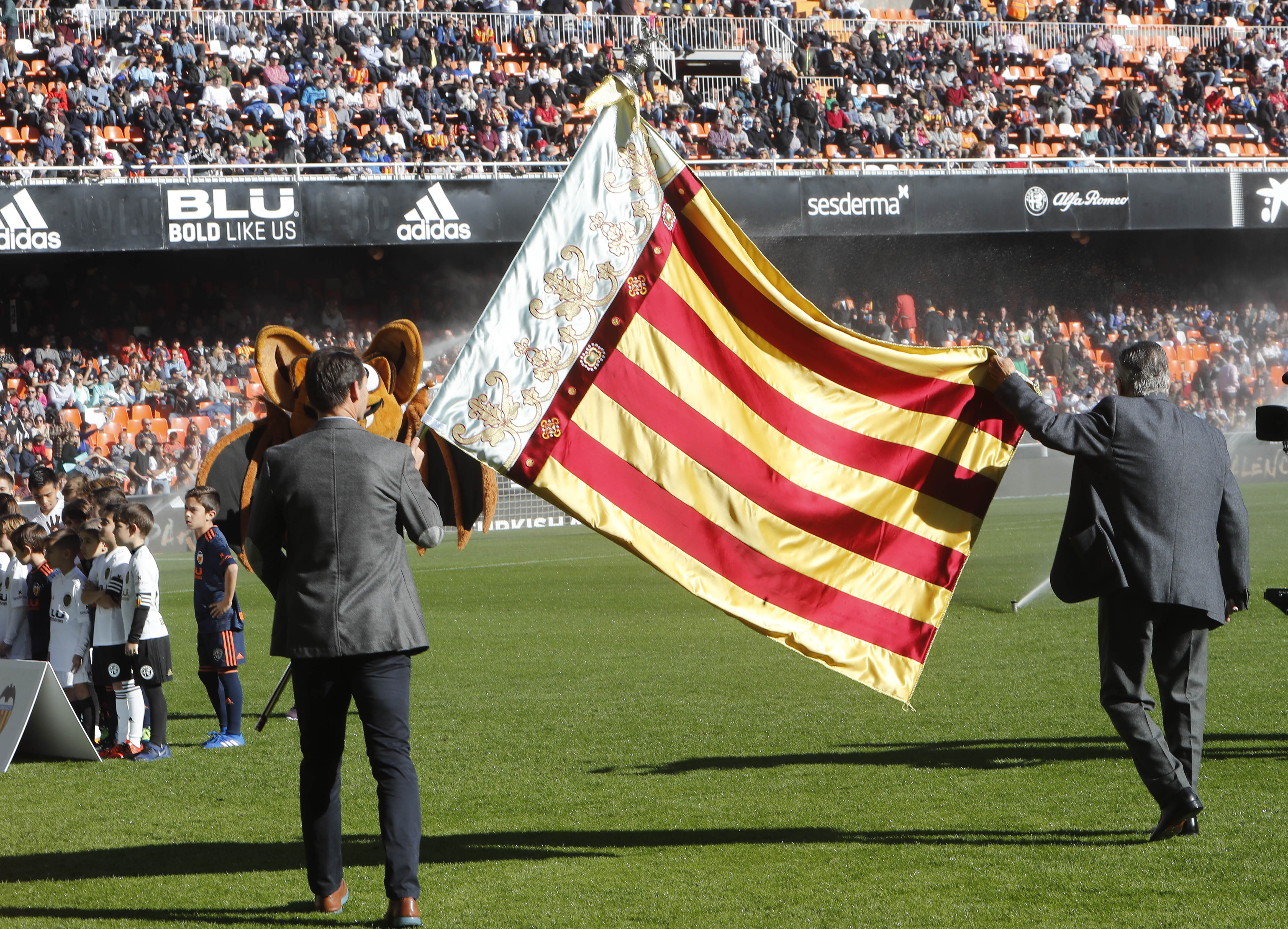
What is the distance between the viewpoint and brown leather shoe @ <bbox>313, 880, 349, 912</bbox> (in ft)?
16.0

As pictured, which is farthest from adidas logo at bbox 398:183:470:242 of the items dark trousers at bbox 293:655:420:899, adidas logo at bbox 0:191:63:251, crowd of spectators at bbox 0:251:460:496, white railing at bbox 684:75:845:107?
dark trousers at bbox 293:655:420:899

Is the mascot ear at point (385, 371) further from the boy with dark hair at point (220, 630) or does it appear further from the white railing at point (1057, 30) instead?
the white railing at point (1057, 30)

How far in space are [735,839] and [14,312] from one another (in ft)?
77.4

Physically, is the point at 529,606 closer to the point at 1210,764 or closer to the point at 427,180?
the point at 1210,764

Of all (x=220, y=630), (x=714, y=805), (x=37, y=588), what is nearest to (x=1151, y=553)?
(x=714, y=805)

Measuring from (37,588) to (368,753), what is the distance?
4381mm

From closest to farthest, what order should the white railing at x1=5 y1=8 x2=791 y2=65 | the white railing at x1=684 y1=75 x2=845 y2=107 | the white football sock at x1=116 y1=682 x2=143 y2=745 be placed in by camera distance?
1. the white football sock at x1=116 y1=682 x2=143 y2=745
2. the white railing at x1=5 y1=8 x2=791 y2=65
3. the white railing at x1=684 y1=75 x2=845 y2=107

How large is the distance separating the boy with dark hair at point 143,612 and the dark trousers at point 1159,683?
4733 millimetres

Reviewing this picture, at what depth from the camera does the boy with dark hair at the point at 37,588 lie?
8.38 meters

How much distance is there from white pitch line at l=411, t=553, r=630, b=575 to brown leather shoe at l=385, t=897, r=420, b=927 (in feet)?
42.8

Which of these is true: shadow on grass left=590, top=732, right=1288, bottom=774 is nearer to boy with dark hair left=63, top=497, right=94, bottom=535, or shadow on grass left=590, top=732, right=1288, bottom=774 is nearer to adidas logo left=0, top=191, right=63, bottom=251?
boy with dark hair left=63, top=497, right=94, bottom=535

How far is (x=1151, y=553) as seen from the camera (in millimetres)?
5395

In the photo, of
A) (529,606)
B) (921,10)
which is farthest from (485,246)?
(529,606)

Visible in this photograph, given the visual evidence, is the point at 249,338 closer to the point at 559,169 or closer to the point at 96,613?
the point at 559,169
